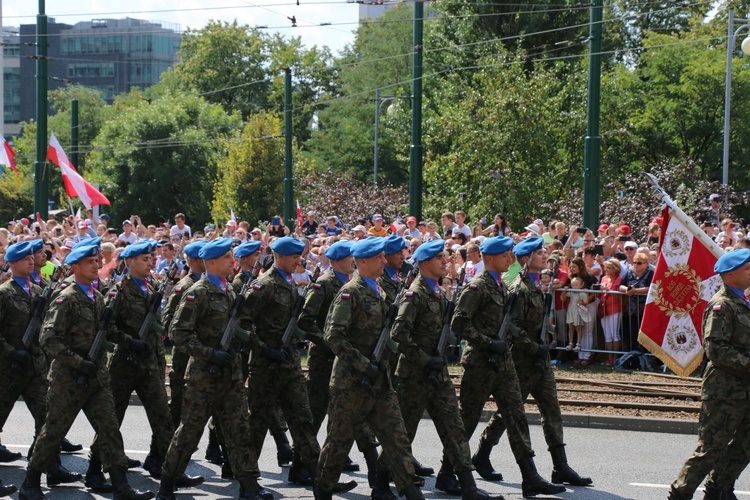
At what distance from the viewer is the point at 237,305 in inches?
331

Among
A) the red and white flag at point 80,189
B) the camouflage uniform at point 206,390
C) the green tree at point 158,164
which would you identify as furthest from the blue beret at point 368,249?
the green tree at point 158,164

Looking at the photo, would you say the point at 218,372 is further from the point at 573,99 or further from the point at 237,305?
the point at 573,99

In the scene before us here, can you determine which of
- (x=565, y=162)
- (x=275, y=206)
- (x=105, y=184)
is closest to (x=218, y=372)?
(x=565, y=162)

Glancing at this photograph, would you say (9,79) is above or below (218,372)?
above

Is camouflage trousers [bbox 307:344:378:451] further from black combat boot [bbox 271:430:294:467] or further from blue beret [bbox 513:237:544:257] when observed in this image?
blue beret [bbox 513:237:544:257]

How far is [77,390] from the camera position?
27.8 feet

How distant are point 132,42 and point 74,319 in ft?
445

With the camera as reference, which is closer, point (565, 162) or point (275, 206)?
point (565, 162)

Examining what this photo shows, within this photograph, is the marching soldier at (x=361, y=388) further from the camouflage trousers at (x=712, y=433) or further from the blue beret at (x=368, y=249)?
the camouflage trousers at (x=712, y=433)

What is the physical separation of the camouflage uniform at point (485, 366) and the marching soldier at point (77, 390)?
257 centimetres

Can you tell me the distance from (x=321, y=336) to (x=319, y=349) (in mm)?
259

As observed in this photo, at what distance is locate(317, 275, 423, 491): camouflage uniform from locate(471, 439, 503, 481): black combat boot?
166cm

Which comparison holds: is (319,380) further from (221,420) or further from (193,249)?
(193,249)

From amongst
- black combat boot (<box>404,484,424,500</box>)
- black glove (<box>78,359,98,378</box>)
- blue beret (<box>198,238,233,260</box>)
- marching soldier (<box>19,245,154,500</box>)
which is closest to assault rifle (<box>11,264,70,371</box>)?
marching soldier (<box>19,245,154,500</box>)
